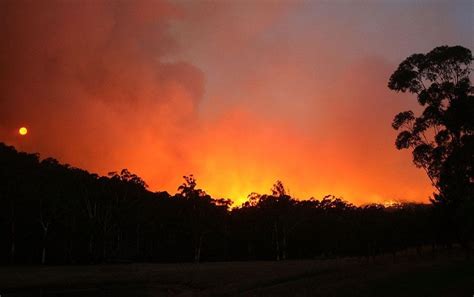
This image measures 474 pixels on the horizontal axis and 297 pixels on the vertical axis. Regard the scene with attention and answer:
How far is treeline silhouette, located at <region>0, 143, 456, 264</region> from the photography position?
7562 cm

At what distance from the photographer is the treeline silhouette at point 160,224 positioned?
248 ft

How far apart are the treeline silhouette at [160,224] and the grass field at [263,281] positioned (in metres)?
18.6

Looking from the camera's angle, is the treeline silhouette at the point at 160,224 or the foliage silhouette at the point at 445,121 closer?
the foliage silhouette at the point at 445,121

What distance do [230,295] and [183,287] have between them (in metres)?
13.5

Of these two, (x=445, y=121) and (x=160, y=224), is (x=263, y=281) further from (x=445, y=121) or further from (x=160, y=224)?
(x=160, y=224)

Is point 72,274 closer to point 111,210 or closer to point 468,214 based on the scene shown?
point 111,210

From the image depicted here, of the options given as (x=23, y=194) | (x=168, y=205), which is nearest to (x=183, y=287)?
(x=23, y=194)

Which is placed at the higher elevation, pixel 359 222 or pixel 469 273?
pixel 359 222

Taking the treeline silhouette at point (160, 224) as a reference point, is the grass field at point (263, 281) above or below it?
below

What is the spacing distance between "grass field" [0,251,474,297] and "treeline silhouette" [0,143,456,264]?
1862 cm

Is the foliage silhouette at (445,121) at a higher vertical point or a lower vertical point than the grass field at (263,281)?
higher

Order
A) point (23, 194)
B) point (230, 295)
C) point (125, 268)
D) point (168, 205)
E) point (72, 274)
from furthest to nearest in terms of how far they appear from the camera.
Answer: point (168, 205), point (23, 194), point (125, 268), point (72, 274), point (230, 295)

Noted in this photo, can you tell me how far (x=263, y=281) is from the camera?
3738cm

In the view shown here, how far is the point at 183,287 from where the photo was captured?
44250mm
